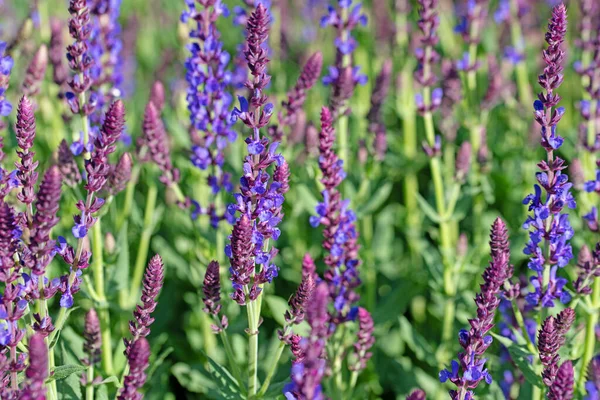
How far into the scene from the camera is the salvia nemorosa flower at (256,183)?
10.1 feet

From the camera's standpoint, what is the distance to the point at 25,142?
2945mm

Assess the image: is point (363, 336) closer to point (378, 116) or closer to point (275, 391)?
point (275, 391)

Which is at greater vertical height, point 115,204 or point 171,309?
point 115,204

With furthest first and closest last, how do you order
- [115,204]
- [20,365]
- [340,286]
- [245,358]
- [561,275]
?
[115,204] < [245,358] < [561,275] < [340,286] < [20,365]

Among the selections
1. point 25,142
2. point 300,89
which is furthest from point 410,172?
point 25,142

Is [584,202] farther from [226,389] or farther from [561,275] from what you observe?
[226,389]

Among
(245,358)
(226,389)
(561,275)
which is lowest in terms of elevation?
(245,358)

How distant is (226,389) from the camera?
145 inches

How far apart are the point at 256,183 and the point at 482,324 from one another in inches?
44.8

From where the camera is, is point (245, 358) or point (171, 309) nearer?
point (245, 358)

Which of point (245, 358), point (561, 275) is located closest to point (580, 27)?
point (561, 275)

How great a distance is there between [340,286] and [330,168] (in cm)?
71

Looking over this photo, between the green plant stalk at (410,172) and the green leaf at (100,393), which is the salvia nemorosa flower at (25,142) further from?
the green plant stalk at (410,172)

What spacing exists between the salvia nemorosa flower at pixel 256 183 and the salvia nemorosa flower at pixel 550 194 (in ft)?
3.99
